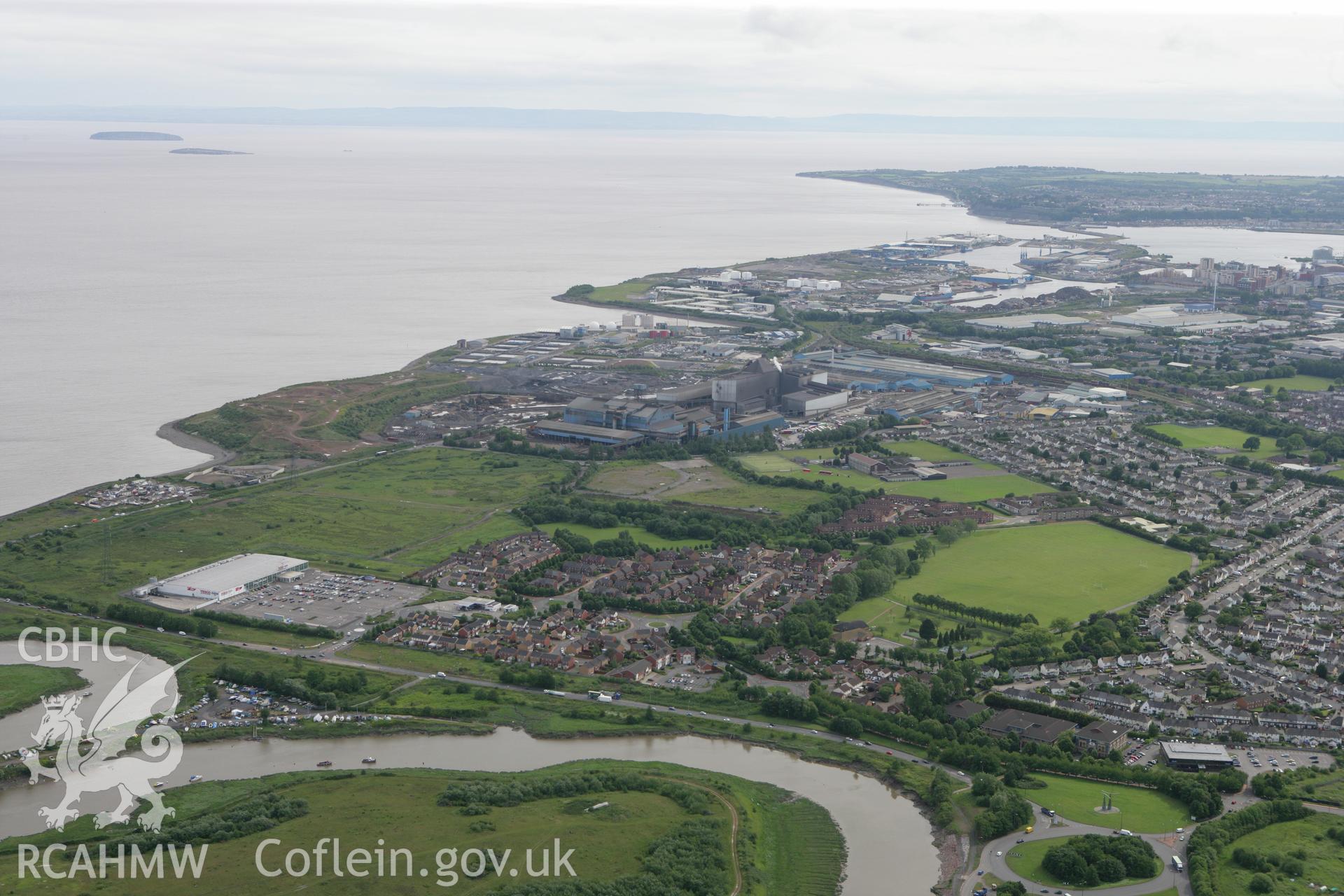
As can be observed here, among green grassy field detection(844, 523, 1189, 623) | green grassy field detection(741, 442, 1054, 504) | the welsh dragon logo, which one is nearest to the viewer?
the welsh dragon logo

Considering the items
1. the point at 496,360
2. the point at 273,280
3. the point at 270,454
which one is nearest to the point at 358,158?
the point at 273,280

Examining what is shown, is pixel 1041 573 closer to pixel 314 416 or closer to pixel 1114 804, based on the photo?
pixel 1114 804

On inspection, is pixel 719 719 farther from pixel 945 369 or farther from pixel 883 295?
pixel 883 295

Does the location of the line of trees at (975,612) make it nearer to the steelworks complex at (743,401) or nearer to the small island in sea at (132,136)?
the steelworks complex at (743,401)

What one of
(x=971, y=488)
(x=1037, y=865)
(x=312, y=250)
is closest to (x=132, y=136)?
(x=312, y=250)

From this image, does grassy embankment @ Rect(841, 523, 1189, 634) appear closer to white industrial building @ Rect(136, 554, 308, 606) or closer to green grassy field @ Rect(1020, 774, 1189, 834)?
green grassy field @ Rect(1020, 774, 1189, 834)

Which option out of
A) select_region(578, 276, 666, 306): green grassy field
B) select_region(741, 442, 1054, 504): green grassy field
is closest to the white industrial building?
select_region(741, 442, 1054, 504): green grassy field
